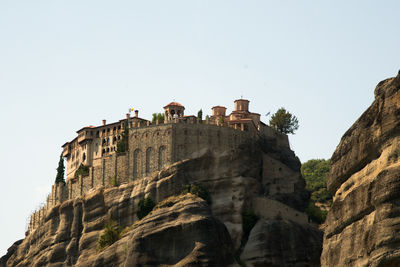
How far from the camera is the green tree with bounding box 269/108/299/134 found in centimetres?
10769

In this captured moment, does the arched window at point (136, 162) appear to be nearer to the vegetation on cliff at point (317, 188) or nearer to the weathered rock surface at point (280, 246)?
the weathered rock surface at point (280, 246)

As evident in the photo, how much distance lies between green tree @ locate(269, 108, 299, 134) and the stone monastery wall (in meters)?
10.2

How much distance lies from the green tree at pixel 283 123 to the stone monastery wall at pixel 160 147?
1016 centimetres

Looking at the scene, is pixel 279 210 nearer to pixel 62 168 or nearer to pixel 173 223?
pixel 173 223

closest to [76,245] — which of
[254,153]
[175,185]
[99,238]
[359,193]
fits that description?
[99,238]

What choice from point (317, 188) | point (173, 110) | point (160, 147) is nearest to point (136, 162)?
point (160, 147)

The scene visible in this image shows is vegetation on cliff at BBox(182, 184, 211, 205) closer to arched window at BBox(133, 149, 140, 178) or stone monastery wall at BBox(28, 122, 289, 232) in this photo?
stone monastery wall at BBox(28, 122, 289, 232)

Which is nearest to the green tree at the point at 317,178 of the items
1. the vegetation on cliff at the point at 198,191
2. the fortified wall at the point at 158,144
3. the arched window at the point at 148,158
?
the fortified wall at the point at 158,144

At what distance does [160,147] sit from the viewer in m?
Answer: 91.7

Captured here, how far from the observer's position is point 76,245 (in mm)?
94125

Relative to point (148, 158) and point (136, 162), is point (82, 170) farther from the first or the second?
point (148, 158)

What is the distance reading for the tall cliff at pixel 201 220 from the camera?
8150 cm

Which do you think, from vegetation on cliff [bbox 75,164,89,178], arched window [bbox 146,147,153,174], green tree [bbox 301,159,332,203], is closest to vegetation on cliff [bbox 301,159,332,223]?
green tree [bbox 301,159,332,203]

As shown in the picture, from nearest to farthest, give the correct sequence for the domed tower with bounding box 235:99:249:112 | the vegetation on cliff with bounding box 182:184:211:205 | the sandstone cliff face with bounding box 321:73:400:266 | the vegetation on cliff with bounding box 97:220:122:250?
the sandstone cliff face with bounding box 321:73:400:266 < the vegetation on cliff with bounding box 182:184:211:205 < the vegetation on cliff with bounding box 97:220:122:250 < the domed tower with bounding box 235:99:249:112
